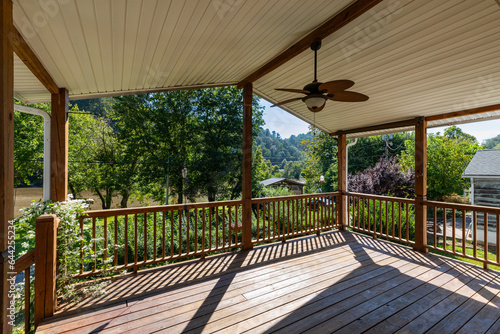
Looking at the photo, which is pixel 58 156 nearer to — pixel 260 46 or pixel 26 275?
pixel 26 275

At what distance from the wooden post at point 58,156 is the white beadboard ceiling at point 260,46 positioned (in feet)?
1.40

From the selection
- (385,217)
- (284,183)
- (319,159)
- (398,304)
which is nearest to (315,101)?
(398,304)

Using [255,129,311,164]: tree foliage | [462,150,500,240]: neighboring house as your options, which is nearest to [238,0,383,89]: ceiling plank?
[462,150,500,240]: neighboring house

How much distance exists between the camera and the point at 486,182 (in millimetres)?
7711

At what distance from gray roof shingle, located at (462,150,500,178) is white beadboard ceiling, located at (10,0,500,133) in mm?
5606

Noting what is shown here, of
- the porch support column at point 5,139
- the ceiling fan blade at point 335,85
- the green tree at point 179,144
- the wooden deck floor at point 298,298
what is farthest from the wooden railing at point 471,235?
the green tree at point 179,144

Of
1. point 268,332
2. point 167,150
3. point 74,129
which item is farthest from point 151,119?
point 268,332

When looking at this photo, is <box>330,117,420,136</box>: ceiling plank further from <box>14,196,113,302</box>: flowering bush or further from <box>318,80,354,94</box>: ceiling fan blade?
<box>14,196,113,302</box>: flowering bush

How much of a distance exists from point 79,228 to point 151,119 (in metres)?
10.1

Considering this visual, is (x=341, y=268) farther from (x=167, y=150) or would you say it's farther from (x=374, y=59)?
(x=167, y=150)

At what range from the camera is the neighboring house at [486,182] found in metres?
7.46

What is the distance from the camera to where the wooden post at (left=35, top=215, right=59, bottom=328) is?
2041mm

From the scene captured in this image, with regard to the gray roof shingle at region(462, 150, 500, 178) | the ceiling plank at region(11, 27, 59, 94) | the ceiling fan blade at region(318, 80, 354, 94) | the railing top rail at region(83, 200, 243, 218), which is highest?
the ceiling plank at region(11, 27, 59, 94)

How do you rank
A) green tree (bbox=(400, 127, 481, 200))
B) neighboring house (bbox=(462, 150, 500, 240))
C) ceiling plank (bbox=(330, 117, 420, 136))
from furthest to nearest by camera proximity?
1. green tree (bbox=(400, 127, 481, 200))
2. neighboring house (bbox=(462, 150, 500, 240))
3. ceiling plank (bbox=(330, 117, 420, 136))
